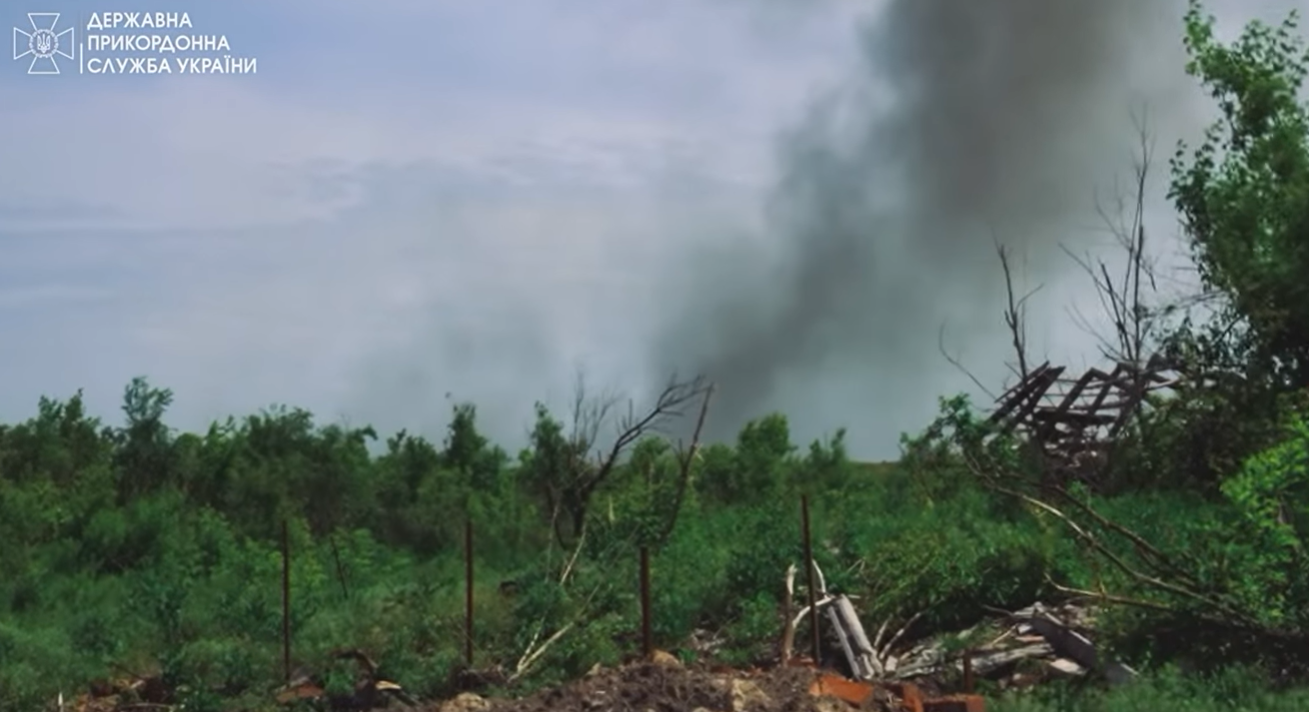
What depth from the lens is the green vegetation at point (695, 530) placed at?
14.2 metres

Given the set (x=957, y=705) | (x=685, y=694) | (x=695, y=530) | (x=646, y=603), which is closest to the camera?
(x=685, y=694)

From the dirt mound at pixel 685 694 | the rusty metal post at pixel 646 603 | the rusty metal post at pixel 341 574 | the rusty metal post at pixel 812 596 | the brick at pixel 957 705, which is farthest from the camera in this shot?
the rusty metal post at pixel 341 574

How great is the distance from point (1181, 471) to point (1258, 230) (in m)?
4.14

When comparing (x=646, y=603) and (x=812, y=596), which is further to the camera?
(x=646, y=603)

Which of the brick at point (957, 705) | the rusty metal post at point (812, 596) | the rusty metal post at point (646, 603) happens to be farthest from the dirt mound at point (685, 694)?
the rusty metal post at point (646, 603)

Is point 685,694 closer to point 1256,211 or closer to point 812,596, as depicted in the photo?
point 812,596

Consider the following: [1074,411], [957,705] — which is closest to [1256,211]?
[1074,411]

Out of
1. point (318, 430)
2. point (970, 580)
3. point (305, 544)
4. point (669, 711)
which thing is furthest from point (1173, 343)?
point (669, 711)

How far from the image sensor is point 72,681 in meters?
18.4

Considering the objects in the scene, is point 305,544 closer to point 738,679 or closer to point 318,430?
point 318,430

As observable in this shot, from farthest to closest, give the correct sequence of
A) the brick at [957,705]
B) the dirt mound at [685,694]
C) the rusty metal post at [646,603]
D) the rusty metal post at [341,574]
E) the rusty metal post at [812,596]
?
1. the rusty metal post at [341,574]
2. the rusty metal post at [646,603]
3. the rusty metal post at [812,596]
4. the brick at [957,705]
5. the dirt mound at [685,694]

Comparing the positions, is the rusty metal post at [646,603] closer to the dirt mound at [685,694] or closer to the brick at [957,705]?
the dirt mound at [685,694]

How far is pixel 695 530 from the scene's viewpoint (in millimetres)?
21484

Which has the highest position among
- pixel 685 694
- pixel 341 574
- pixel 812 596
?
pixel 341 574
